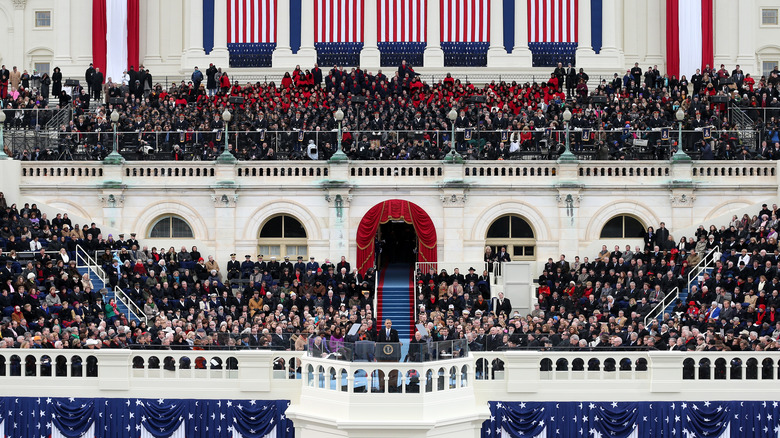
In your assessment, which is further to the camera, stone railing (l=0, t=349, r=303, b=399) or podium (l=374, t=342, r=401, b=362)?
stone railing (l=0, t=349, r=303, b=399)

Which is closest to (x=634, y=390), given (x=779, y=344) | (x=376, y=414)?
(x=779, y=344)

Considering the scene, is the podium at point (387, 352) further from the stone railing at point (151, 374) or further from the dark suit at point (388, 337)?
the stone railing at point (151, 374)

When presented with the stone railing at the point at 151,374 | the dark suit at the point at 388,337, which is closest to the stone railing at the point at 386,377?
the dark suit at the point at 388,337

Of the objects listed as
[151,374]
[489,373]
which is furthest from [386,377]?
[151,374]

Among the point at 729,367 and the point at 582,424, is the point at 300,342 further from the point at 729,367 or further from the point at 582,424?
the point at 729,367

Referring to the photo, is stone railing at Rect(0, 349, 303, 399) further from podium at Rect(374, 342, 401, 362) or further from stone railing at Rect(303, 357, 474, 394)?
podium at Rect(374, 342, 401, 362)

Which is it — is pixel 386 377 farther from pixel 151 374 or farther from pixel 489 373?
pixel 151 374

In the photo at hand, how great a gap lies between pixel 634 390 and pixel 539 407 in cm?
279

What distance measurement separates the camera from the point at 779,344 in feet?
161

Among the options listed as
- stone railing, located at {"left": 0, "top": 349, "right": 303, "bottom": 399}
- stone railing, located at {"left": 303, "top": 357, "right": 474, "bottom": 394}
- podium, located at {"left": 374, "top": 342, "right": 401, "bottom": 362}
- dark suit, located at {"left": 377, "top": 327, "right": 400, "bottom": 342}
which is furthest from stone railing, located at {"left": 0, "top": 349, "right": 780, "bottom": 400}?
podium, located at {"left": 374, "top": 342, "right": 401, "bottom": 362}

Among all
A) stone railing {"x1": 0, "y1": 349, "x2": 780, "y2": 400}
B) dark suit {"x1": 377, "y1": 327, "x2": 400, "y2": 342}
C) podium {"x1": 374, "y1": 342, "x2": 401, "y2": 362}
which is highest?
dark suit {"x1": 377, "y1": 327, "x2": 400, "y2": 342}

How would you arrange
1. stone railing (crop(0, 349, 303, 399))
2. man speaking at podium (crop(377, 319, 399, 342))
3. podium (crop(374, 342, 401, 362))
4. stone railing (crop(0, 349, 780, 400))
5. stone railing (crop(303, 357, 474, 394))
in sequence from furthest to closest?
stone railing (crop(0, 349, 303, 399))
stone railing (crop(0, 349, 780, 400))
man speaking at podium (crop(377, 319, 399, 342))
podium (crop(374, 342, 401, 362))
stone railing (crop(303, 357, 474, 394))

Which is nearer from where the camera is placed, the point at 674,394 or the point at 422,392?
the point at 422,392

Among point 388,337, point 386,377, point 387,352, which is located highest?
point 388,337
